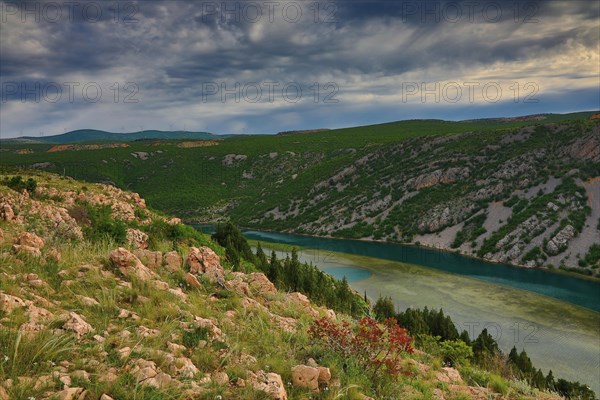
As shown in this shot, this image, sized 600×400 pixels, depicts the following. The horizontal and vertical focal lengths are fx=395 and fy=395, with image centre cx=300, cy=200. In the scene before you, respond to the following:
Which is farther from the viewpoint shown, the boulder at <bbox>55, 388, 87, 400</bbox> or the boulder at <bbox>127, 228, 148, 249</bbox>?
the boulder at <bbox>127, 228, 148, 249</bbox>

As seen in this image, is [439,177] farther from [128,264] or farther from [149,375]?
[149,375]

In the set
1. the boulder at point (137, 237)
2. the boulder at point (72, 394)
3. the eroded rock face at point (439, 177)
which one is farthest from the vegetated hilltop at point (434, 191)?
the boulder at point (72, 394)

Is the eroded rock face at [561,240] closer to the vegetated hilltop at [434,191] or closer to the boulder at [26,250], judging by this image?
the vegetated hilltop at [434,191]

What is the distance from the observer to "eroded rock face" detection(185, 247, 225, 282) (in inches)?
508

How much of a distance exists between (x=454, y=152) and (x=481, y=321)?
77829 mm

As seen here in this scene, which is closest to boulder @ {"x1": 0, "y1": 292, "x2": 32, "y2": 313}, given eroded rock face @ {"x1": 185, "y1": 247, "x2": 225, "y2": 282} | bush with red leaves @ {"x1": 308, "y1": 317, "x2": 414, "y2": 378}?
eroded rock face @ {"x1": 185, "y1": 247, "x2": 225, "y2": 282}

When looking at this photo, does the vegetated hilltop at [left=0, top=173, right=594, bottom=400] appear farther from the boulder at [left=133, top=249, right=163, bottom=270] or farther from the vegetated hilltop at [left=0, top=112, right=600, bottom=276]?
the vegetated hilltop at [left=0, top=112, right=600, bottom=276]

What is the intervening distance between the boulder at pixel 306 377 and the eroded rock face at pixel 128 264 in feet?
16.6

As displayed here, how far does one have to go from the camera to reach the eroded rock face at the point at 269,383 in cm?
728


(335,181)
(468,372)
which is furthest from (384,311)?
(335,181)

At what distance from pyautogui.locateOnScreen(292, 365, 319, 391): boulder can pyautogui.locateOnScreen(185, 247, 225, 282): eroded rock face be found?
5121 millimetres

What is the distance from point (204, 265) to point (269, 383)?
6.45 metres

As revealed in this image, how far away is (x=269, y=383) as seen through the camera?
301 inches

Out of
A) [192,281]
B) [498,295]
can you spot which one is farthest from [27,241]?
[498,295]
